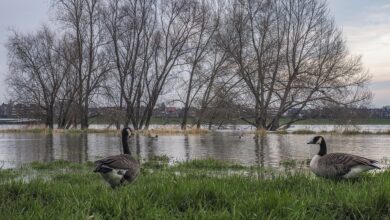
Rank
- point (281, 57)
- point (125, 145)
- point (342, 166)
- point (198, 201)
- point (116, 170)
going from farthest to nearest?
point (281, 57) < point (125, 145) < point (342, 166) < point (116, 170) < point (198, 201)

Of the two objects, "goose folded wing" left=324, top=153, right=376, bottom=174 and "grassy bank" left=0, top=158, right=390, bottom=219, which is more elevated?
"goose folded wing" left=324, top=153, right=376, bottom=174

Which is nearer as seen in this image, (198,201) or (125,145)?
(198,201)

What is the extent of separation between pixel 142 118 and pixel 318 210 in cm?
4467

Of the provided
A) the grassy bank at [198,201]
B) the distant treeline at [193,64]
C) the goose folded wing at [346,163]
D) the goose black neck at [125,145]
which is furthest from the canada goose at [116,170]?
the distant treeline at [193,64]

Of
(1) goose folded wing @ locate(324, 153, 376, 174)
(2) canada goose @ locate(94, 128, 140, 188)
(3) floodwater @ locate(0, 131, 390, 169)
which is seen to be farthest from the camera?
(3) floodwater @ locate(0, 131, 390, 169)

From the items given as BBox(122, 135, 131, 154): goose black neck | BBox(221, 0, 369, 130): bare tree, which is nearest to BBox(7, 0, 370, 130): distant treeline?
BBox(221, 0, 369, 130): bare tree

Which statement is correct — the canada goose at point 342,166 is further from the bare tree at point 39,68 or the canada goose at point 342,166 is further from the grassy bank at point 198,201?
the bare tree at point 39,68

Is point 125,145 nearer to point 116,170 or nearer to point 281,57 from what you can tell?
point 116,170

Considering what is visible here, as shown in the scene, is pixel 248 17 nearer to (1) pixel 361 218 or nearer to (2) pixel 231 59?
(2) pixel 231 59

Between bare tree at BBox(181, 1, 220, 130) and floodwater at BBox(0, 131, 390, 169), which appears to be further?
bare tree at BBox(181, 1, 220, 130)

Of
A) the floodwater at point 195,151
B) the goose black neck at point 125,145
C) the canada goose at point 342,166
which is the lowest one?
the floodwater at point 195,151

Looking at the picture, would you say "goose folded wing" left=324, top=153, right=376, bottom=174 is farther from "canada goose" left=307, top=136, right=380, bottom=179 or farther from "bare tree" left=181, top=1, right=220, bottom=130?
"bare tree" left=181, top=1, right=220, bottom=130

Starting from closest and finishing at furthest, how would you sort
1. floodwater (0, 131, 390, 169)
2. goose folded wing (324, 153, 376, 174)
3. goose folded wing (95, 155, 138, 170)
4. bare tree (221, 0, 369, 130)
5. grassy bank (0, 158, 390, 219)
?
1. grassy bank (0, 158, 390, 219)
2. goose folded wing (95, 155, 138, 170)
3. goose folded wing (324, 153, 376, 174)
4. floodwater (0, 131, 390, 169)
5. bare tree (221, 0, 369, 130)

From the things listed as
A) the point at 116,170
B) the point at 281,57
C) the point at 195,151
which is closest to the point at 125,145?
the point at 116,170
